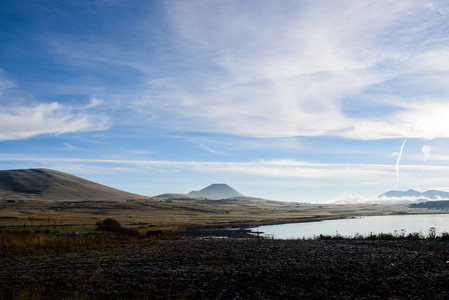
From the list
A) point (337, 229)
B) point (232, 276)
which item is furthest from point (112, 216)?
point (232, 276)

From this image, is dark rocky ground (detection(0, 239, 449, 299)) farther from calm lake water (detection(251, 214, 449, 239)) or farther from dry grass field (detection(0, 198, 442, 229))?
calm lake water (detection(251, 214, 449, 239))

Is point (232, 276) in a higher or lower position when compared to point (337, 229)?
higher

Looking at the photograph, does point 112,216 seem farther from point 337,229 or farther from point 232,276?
point 232,276

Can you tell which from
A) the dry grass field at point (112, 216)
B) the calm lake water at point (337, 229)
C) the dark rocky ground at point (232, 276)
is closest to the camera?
the dark rocky ground at point (232, 276)

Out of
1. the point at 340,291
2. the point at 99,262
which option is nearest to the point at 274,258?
the point at 340,291

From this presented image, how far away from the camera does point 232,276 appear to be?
15.5m

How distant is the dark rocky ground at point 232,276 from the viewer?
1247 cm

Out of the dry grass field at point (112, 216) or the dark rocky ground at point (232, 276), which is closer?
the dark rocky ground at point (232, 276)

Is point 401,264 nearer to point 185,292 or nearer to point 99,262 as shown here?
point 185,292

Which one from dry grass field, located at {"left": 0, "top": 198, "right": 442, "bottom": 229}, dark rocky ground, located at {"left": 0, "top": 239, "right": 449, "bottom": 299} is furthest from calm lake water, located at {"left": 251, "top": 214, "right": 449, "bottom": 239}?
dark rocky ground, located at {"left": 0, "top": 239, "right": 449, "bottom": 299}

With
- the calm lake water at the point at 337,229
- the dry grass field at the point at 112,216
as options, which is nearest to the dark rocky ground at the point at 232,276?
the dry grass field at the point at 112,216

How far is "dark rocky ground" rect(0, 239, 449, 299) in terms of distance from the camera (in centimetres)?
1247

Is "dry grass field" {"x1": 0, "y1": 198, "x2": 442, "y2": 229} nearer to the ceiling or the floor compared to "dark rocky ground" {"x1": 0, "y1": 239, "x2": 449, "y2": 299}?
nearer to the floor

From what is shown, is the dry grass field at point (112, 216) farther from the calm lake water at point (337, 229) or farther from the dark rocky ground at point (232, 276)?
the dark rocky ground at point (232, 276)
